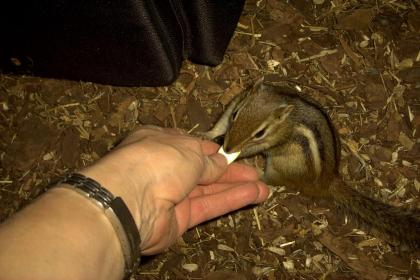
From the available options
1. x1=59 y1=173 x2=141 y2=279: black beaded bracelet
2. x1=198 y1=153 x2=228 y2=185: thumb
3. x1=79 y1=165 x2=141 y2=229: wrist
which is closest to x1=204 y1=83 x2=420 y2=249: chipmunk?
x1=198 y1=153 x2=228 y2=185: thumb

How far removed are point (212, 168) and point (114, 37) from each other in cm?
119

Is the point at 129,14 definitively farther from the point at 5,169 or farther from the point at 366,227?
the point at 366,227

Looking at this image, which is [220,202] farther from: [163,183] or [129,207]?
[129,207]

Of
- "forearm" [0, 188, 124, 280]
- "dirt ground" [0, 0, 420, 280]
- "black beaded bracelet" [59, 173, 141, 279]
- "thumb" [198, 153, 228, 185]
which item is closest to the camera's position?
"forearm" [0, 188, 124, 280]

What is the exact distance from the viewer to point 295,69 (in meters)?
3.56

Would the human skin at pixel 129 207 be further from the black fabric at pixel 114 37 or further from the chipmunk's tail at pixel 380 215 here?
the black fabric at pixel 114 37

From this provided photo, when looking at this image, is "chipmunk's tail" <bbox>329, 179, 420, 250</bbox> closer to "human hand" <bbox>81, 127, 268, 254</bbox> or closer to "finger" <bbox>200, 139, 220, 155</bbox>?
"human hand" <bbox>81, 127, 268, 254</bbox>

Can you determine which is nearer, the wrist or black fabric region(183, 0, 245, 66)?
the wrist

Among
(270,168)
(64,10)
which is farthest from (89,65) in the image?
(270,168)

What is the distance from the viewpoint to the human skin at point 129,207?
1.50 metres

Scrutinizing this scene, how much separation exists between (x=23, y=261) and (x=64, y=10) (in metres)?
1.86

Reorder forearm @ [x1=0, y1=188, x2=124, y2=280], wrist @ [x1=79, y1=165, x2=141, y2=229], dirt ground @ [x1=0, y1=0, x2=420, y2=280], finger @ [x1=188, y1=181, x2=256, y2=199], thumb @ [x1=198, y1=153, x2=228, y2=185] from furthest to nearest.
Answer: dirt ground @ [x1=0, y1=0, x2=420, y2=280]
finger @ [x1=188, y1=181, x2=256, y2=199]
thumb @ [x1=198, y1=153, x2=228, y2=185]
wrist @ [x1=79, y1=165, x2=141, y2=229]
forearm @ [x1=0, y1=188, x2=124, y2=280]

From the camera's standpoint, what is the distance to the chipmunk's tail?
9.36ft

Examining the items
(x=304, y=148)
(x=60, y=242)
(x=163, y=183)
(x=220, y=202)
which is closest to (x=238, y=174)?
(x=220, y=202)
